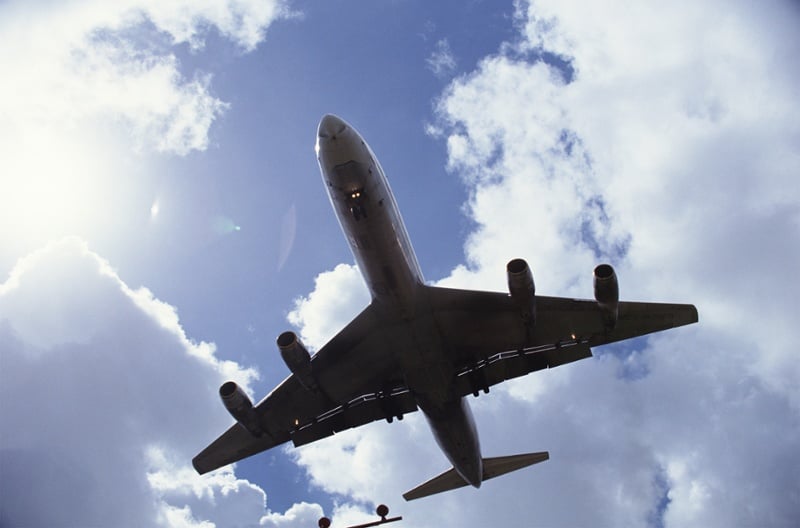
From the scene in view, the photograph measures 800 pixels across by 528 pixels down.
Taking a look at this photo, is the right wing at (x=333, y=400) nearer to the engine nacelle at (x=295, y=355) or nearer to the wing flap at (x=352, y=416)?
the wing flap at (x=352, y=416)

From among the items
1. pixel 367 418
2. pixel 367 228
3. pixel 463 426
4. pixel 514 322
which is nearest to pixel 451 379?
pixel 463 426

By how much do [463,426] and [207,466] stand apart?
11.0 meters

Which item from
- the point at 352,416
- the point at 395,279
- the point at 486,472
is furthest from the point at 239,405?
the point at 486,472

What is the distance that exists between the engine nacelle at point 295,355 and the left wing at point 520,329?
4894mm

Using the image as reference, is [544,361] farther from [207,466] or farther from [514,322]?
[207,466]

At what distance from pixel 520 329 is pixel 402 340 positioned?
447 cm

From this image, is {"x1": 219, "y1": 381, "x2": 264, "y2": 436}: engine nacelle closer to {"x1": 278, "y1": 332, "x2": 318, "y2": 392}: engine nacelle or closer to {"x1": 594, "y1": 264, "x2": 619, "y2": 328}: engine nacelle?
{"x1": 278, "y1": 332, "x2": 318, "y2": 392}: engine nacelle

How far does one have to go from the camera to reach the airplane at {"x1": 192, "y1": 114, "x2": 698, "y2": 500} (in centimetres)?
1858

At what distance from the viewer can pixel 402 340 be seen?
70.0 ft

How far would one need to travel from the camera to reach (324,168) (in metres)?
18.3

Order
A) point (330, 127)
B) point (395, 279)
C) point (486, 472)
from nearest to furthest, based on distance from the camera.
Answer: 1. point (330, 127)
2. point (395, 279)
3. point (486, 472)

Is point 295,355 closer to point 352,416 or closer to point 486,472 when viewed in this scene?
point 352,416

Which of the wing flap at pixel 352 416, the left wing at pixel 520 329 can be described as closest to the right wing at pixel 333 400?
the wing flap at pixel 352 416

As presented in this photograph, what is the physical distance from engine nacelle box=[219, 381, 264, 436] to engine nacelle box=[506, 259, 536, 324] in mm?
10378
